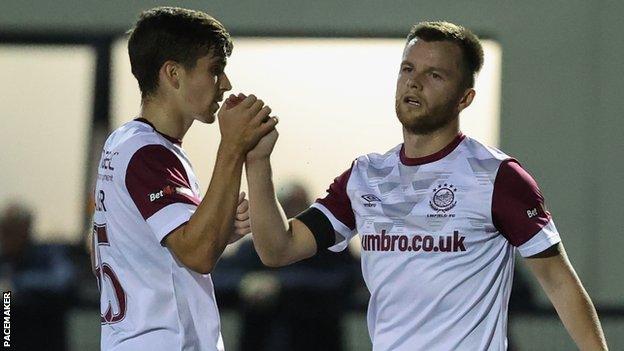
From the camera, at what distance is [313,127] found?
19.5 feet

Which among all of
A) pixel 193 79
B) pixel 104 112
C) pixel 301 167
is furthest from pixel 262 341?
pixel 193 79

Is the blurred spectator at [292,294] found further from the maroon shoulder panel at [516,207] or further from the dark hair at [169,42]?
the maroon shoulder panel at [516,207]

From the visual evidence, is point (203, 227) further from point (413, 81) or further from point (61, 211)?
point (61, 211)

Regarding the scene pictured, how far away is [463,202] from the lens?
2.76 meters

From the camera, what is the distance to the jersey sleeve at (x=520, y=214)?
2707 mm

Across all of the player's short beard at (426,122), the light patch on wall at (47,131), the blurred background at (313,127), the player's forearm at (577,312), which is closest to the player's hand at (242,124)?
the player's short beard at (426,122)

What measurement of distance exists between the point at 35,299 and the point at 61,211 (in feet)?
1.39

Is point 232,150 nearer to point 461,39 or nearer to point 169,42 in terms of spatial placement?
point 169,42

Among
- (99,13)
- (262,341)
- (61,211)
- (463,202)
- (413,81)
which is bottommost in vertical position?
(262,341)

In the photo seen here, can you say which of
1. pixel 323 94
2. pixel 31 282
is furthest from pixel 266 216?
pixel 31 282

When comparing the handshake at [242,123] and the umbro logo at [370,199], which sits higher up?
the handshake at [242,123]

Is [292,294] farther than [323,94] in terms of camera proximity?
No

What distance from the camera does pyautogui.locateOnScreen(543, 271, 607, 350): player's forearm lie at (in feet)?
8.84

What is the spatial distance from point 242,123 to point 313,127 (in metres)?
3.28
